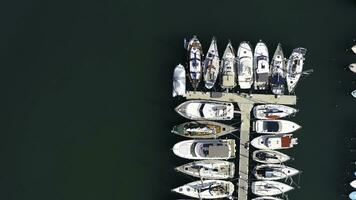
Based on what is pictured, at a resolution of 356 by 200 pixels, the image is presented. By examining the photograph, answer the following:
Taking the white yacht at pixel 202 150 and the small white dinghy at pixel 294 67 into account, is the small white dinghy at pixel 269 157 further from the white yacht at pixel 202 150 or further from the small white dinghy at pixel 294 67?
the small white dinghy at pixel 294 67

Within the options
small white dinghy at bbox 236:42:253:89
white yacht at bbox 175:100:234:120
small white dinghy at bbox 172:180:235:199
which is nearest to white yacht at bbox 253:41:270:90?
small white dinghy at bbox 236:42:253:89

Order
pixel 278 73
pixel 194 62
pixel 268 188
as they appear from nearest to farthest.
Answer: pixel 268 188
pixel 194 62
pixel 278 73

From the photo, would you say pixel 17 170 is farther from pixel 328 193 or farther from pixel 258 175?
pixel 328 193

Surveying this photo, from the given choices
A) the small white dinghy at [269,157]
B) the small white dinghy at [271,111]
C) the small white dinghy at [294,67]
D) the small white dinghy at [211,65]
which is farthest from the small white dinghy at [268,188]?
the small white dinghy at [211,65]

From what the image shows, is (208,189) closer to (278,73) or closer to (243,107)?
(243,107)

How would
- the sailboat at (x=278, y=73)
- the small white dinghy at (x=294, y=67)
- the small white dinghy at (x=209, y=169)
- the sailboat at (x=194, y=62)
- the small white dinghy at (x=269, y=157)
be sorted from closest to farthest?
1. the small white dinghy at (x=209, y=169)
2. the small white dinghy at (x=269, y=157)
3. the sailboat at (x=194, y=62)
4. the sailboat at (x=278, y=73)
5. the small white dinghy at (x=294, y=67)

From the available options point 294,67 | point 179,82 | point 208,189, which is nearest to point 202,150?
point 208,189
